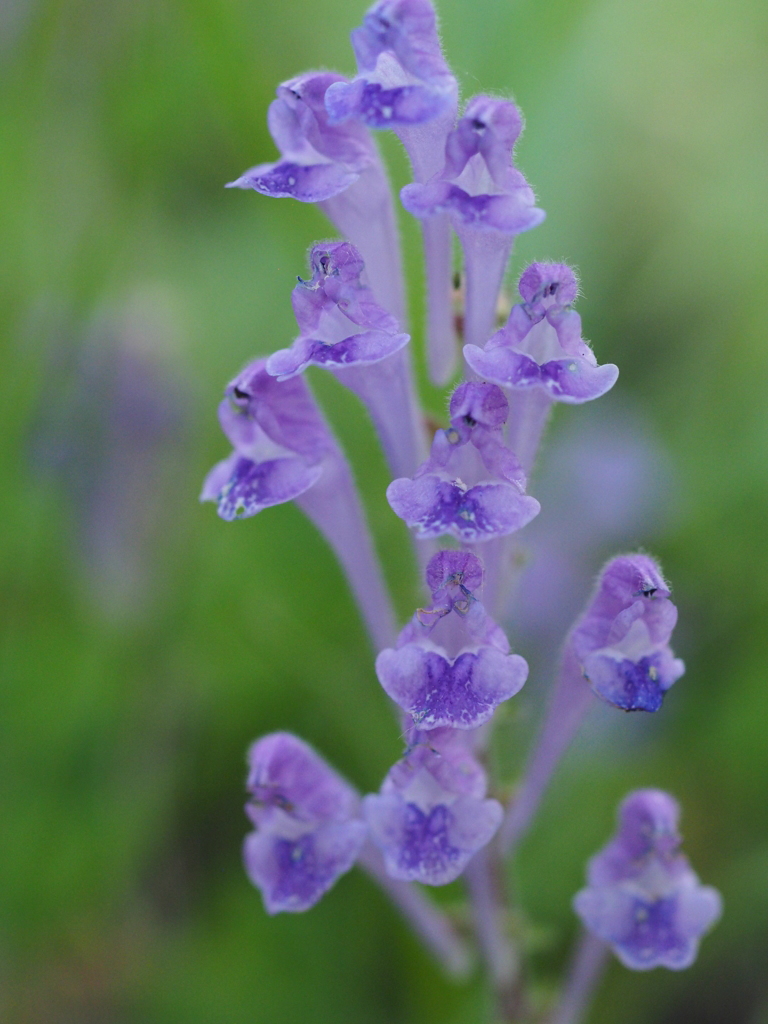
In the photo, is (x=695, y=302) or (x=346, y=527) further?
(x=695, y=302)

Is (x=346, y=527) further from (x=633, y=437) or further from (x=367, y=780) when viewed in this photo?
(x=633, y=437)

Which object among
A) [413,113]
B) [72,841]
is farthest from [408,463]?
[72,841]

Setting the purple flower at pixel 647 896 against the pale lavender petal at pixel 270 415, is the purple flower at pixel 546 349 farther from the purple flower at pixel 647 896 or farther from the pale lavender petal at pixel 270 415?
the purple flower at pixel 647 896

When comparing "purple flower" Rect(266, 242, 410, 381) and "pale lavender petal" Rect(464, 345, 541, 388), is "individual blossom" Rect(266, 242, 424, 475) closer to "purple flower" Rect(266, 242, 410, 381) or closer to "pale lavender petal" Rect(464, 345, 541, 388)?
"purple flower" Rect(266, 242, 410, 381)

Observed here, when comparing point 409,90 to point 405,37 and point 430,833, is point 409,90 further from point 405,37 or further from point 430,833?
point 430,833

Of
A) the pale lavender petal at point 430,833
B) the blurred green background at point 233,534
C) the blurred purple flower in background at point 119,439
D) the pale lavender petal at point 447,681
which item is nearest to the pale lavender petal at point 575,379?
the pale lavender petal at point 447,681

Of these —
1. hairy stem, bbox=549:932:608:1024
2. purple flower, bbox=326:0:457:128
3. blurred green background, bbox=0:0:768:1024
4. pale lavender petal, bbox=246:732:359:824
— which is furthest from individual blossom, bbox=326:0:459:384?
blurred green background, bbox=0:0:768:1024
